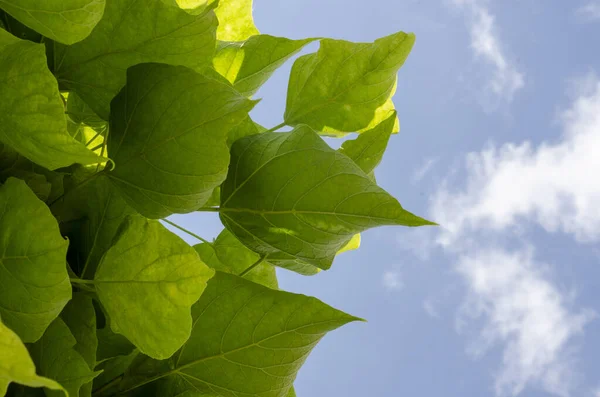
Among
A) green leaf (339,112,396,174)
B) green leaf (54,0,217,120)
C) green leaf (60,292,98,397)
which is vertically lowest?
green leaf (60,292,98,397)

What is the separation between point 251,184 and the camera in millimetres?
339

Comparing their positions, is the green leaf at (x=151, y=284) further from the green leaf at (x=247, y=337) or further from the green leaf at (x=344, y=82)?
the green leaf at (x=344, y=82)

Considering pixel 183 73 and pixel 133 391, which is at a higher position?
pixel 183 73

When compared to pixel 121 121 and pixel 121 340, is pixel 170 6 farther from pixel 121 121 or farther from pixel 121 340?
pixel 121 340

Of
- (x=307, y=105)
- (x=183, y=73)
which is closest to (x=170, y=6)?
(x=183, y=73)

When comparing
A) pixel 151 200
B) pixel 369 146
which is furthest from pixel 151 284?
pixel 369 146

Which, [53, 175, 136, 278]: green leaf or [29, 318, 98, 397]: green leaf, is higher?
[53, 175, 136, 278]: green leaf

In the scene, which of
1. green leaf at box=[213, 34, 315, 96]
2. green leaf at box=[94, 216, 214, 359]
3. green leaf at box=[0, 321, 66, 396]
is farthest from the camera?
green leaf at box=[213, 34, 315, 96]

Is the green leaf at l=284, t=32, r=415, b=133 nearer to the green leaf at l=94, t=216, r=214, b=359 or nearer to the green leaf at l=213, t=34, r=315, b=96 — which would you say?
the green leaf at l=213, t=34, r=315, b=96

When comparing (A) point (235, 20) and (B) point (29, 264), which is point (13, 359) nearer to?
(B) point (29, 264)

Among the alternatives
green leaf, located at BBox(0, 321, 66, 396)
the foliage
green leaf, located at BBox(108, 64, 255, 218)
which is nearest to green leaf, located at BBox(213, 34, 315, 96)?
the foliage

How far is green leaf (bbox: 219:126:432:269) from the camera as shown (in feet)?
1.02

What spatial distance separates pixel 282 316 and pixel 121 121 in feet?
0.37

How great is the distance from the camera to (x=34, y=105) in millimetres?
248
